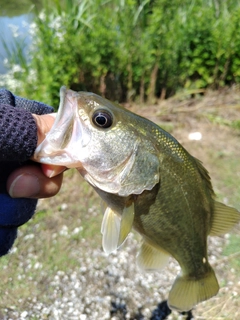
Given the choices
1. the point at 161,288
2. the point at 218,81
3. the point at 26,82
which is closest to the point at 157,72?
the point at 218,81

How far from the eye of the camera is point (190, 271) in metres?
1.91

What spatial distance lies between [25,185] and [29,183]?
2 cm

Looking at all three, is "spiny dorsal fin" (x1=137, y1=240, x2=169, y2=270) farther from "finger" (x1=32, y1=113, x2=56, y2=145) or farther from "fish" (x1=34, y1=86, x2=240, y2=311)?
"finger" (x1=32, y1=113, x2=56, y2=145)

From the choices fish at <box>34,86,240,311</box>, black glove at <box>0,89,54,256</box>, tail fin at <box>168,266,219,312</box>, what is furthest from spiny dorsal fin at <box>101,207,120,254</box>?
tail fin at <box>168,266,219,312</box>

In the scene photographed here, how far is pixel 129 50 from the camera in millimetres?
5262

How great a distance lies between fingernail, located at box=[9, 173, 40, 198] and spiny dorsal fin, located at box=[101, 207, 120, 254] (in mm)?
301

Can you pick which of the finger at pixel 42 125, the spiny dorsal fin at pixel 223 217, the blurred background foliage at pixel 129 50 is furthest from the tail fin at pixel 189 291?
the blurred background foliage at pixel 129 50

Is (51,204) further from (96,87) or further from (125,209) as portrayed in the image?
(125,209)

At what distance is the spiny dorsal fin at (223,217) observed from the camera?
72.8 inches

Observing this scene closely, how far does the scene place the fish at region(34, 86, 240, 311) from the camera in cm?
150

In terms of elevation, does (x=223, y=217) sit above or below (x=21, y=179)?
below

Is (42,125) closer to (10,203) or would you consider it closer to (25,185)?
(25,185)

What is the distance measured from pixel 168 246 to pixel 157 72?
4.12 metres

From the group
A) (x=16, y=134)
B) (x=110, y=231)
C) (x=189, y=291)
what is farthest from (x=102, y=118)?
(x=189, y=291)
